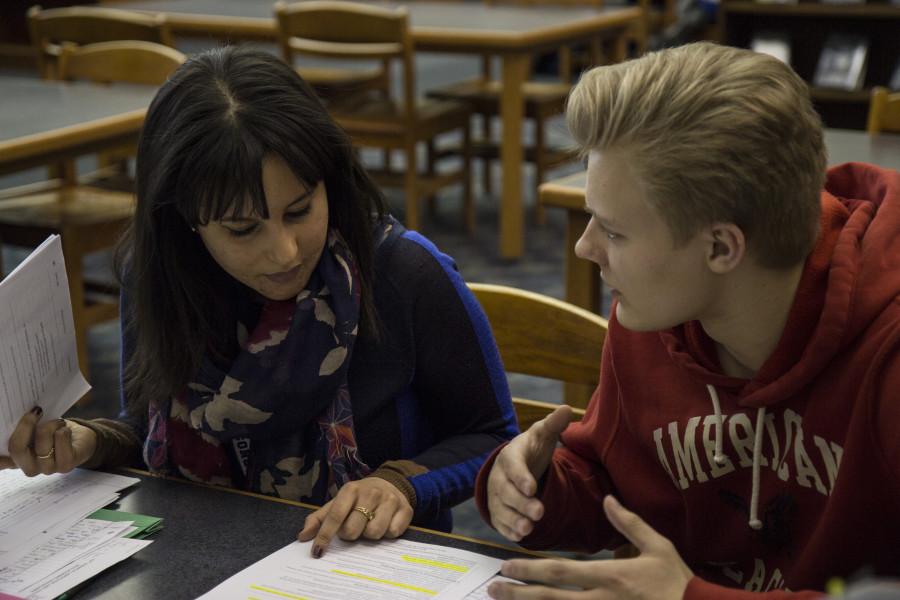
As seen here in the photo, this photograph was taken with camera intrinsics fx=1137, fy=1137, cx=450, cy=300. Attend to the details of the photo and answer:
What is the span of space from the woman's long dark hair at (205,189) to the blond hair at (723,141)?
370 mm

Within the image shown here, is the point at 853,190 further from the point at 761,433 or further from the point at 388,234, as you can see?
the point at 388,234

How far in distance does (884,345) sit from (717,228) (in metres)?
0.17

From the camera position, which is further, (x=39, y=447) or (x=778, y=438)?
(x=39, y=447)

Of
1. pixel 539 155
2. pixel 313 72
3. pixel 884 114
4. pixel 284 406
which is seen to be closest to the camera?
pixel 284 406

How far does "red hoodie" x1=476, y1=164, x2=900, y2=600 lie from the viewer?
0.99 m

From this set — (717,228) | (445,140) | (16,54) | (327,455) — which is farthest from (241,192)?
(16,54)

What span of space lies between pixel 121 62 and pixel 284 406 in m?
2.21

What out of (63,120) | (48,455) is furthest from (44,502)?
(63,120)

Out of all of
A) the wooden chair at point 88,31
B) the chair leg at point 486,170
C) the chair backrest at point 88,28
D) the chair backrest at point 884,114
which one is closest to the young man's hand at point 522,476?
the chair backrest at point 884,114

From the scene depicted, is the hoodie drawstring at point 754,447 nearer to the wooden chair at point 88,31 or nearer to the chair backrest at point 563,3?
the wooden chair at point 88,31

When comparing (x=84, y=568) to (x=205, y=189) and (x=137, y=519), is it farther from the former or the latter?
(x=205, y=189)

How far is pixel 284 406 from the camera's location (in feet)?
4.38

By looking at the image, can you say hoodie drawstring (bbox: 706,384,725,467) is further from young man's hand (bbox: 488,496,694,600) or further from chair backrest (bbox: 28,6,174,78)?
chair backrest (bbox: 28,6,174,78)

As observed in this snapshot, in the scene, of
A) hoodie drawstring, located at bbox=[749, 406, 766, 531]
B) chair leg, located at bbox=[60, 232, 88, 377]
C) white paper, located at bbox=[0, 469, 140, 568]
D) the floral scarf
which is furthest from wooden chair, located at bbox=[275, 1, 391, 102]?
hoodie drawstring, located at bbox=[749, 406, 766, 531]
